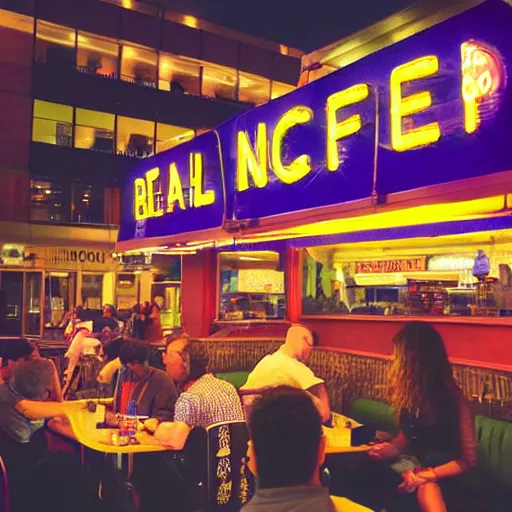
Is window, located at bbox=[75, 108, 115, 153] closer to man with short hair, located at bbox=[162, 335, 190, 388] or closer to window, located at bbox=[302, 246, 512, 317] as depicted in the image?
window, located at bbox=[302, 246, 512, 317]

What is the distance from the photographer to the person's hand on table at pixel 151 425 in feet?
19.4

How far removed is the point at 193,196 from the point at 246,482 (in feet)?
11.4

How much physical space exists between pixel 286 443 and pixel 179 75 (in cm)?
2959

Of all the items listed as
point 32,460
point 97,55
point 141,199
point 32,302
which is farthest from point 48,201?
point 32,460

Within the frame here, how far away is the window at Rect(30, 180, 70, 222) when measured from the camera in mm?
26172

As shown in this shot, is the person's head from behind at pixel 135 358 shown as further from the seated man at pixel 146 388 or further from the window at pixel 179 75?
the window at pixel 179 75

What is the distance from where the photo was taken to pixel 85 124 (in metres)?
27.8

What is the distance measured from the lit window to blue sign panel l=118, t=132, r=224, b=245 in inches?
774

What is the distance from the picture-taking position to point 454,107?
411 cm

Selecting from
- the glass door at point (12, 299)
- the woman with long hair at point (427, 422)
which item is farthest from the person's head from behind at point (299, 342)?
the glass door at point (12, 299)

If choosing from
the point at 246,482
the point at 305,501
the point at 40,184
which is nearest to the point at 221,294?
the point at 246,482

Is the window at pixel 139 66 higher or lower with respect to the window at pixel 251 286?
higher

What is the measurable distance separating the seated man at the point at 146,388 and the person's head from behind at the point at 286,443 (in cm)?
395

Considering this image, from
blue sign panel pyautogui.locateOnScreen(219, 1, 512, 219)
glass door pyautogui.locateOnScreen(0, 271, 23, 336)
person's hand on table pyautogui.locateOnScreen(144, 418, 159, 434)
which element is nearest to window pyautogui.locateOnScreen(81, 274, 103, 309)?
glass door pyautogui.locateOnScreen(0, 271, 23, 336)
